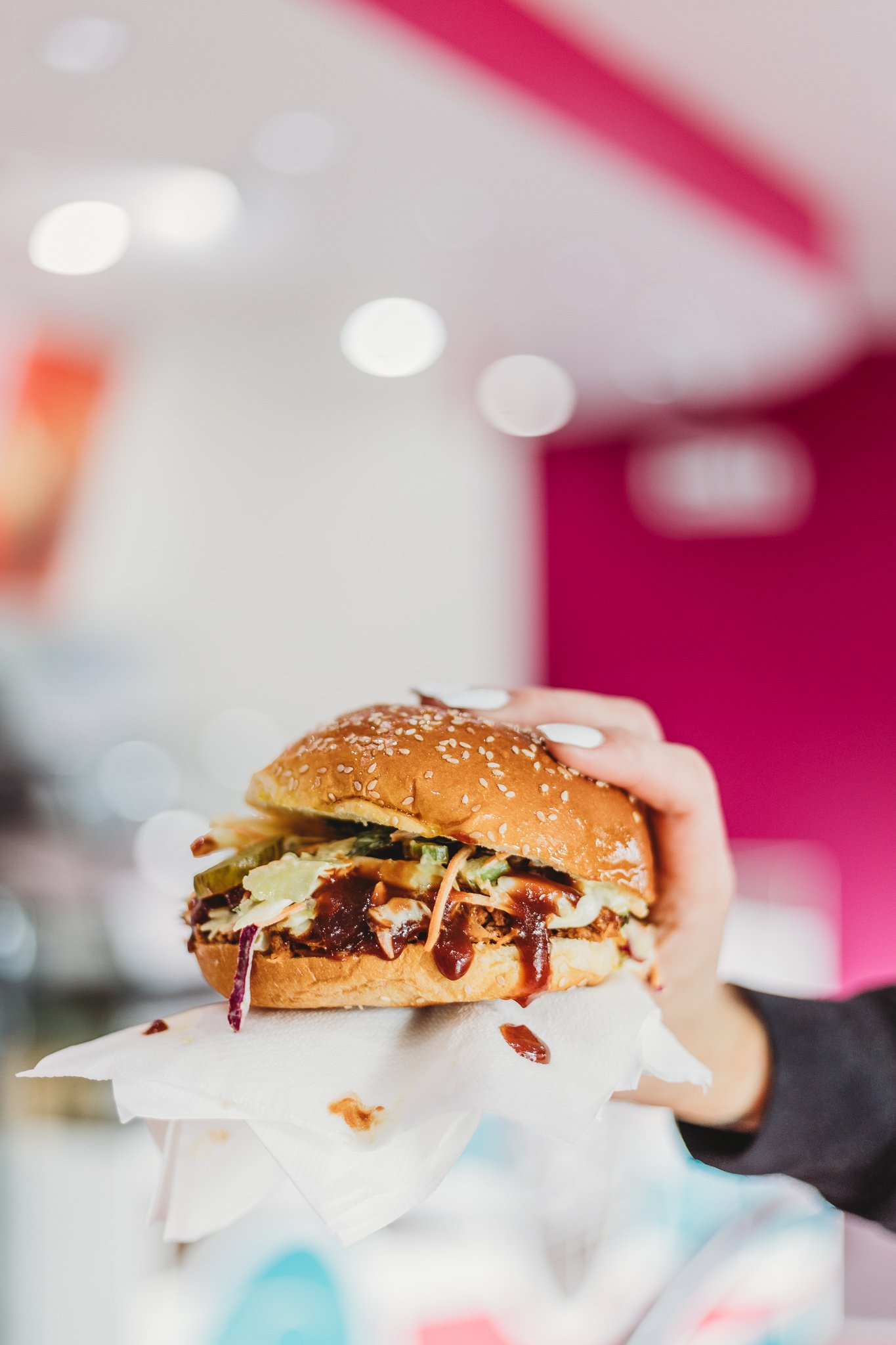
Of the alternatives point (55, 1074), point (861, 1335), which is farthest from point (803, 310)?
point (55, 1074)

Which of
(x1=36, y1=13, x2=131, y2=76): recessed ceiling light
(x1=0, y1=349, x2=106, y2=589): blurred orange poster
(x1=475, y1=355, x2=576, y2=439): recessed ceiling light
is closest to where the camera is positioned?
(x1=36, y1=13, x2=131, y2=76): recessed ceiling light

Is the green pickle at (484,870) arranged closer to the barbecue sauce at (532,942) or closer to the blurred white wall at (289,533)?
the barbecue sauce at (532,942)

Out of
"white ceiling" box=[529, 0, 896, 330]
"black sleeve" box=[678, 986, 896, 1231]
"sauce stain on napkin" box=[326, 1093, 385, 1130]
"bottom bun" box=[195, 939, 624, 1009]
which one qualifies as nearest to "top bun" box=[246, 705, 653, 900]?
"bottom bun" box=[195, 939, 624, 1009]

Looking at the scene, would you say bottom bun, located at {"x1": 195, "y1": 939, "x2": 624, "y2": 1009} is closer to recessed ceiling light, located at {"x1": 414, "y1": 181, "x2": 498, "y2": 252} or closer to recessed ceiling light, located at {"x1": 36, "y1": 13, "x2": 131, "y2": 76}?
recessed ceiling light, located at {"x1": 36, "y1": 13, "x2": 131, "y2": 76}

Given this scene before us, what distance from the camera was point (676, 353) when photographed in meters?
5.07

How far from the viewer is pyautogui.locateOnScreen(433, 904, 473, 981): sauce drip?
117 centimetres

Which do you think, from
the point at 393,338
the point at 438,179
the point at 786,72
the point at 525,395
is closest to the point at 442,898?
the point at 438,179

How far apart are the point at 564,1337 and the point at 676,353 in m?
3.86

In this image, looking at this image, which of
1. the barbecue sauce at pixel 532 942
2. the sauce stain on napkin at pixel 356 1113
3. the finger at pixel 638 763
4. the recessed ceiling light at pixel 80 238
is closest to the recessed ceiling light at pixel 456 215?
the recessed ceiling light at pixel 80 238

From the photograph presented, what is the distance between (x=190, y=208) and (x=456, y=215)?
2.62 ft

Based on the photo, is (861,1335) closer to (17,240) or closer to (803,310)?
(803,310)

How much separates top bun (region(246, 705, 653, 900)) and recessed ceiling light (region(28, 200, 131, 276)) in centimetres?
269

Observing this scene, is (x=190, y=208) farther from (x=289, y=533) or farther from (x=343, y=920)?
(x=343, y=920)

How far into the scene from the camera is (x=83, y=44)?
8.30 feet
